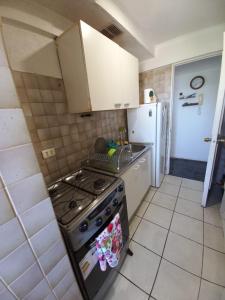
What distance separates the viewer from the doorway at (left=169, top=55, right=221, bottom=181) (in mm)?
2570

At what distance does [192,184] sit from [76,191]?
6.80ft

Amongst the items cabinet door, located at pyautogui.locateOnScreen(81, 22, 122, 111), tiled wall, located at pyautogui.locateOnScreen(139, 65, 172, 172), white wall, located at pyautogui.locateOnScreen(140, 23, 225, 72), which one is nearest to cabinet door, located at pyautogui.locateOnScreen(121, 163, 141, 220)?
cabinet door, located at pyautogui.locateOnScreen(81, 22, 122, 111)

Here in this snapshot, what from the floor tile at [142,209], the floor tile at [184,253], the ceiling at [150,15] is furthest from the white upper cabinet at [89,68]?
the floor tile at [184,253]

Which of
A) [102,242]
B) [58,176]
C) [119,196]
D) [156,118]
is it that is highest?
[156,118]

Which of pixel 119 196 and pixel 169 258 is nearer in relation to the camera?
pixel 119 196

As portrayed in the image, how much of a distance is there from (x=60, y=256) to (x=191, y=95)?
3391 millimetres

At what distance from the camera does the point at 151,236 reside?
1465 mm

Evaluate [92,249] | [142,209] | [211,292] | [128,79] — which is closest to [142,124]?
[128,79]

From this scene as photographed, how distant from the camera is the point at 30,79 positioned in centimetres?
104

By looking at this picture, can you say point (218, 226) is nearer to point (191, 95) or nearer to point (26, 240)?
point (26, 240)

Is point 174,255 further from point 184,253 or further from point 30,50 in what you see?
point 30,50

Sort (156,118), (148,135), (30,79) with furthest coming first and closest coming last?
1. (148,135)
2. (156,118)
3. (30,79)

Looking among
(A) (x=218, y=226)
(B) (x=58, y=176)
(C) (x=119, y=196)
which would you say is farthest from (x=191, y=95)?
(B) (x=58, y=176)

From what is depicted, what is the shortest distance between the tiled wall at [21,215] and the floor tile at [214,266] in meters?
1.28
